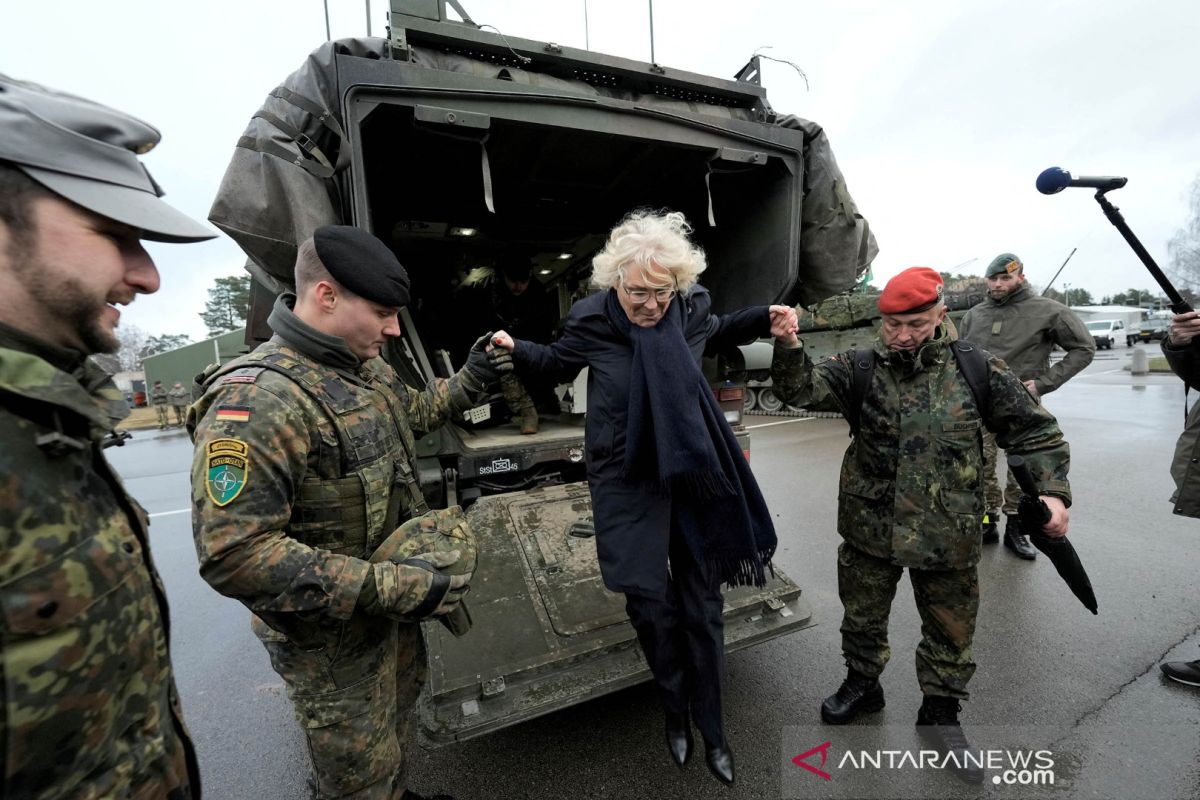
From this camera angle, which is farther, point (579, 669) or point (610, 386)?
point (579, 669)

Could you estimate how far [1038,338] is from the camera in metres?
3.87

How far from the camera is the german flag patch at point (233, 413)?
125cm

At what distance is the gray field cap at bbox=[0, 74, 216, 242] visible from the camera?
786 millimetres

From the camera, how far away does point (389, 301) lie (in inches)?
59.5

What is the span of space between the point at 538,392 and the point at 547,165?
2036 millimetres

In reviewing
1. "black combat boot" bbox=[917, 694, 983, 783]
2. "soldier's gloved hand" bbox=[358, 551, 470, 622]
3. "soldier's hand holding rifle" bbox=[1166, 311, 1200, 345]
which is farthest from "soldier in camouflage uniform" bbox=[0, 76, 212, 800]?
"soldier's hand holding rifle" bbox=[1166, 311, 1200, 345]

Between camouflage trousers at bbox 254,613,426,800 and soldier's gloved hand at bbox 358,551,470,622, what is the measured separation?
0.88ft

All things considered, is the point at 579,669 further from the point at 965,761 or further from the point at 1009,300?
the point at 1009,300

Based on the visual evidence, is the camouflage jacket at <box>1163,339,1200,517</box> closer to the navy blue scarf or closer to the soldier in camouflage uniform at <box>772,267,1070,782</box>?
the soldier in camouflage uniform at <box>772,267,1070,782</box>

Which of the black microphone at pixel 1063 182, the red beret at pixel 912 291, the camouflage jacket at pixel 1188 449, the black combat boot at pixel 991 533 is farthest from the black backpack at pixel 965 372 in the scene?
the black combat boot at pixel 991 533

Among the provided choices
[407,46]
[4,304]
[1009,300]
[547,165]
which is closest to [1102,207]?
[1009,300]

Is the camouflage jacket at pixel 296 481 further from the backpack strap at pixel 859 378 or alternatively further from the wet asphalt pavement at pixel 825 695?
the backpack strap at pixel 859 378

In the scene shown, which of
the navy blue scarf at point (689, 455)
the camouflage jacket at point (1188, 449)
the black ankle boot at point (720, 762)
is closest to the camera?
the navy blue scarf at point (689, 455)

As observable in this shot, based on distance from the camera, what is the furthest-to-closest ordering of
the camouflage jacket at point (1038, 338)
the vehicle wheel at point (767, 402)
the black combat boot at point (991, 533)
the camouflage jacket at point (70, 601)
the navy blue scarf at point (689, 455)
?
the vehicle wheel at point (767, 402) → the black combat boot at point (991, 533) → the camouflage jacket at point (1038, 338) → the navy blue scarf at point (689, 455) → the camouflage jacket at point (70, 601)
